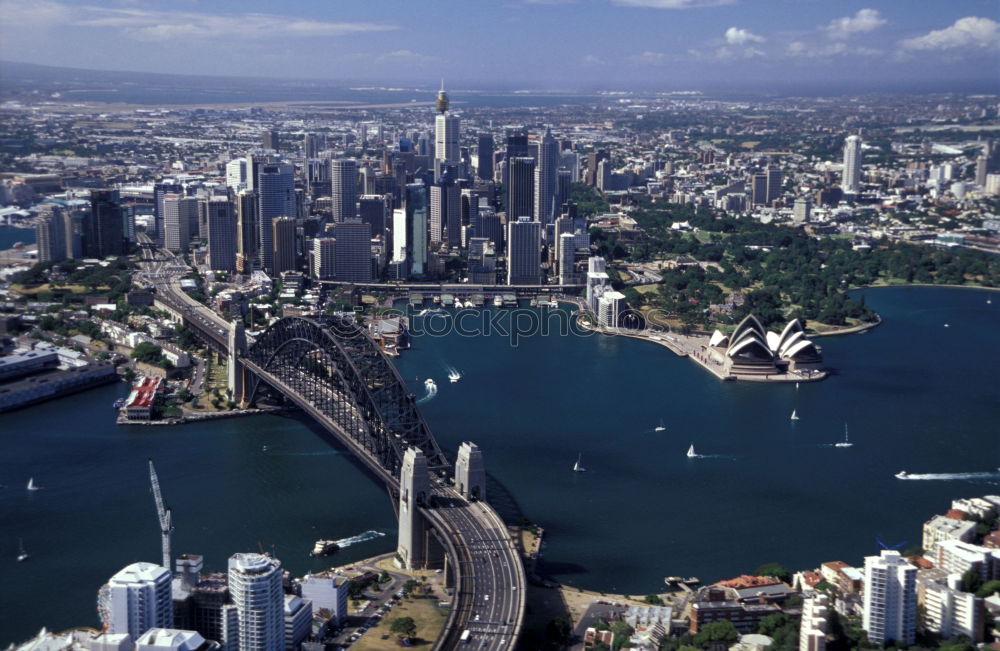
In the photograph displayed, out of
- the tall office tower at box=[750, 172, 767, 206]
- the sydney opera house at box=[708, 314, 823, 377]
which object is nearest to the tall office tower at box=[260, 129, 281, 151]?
the tall office tower at box=[750, 172, 767, 206]

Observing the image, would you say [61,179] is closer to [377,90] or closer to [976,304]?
[976,304]

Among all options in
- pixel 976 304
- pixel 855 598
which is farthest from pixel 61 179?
pixel 855 598

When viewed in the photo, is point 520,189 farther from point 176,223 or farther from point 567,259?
point 176,223

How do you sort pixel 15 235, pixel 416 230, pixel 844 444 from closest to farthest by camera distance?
pixel 844 444 < pixel 15 235 < pixel 416 230

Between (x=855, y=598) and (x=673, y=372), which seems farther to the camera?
(x=673, y=372)

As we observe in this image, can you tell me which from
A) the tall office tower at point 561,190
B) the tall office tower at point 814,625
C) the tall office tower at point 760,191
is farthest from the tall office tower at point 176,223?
the tall office tower at point 814,625

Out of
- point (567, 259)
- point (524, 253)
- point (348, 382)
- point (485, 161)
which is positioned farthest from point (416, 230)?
point (485, 161)

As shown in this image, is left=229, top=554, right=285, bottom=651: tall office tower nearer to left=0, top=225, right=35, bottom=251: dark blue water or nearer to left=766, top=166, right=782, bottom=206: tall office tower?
left=0, top=225, right=35, bottom=251: dark blue water
